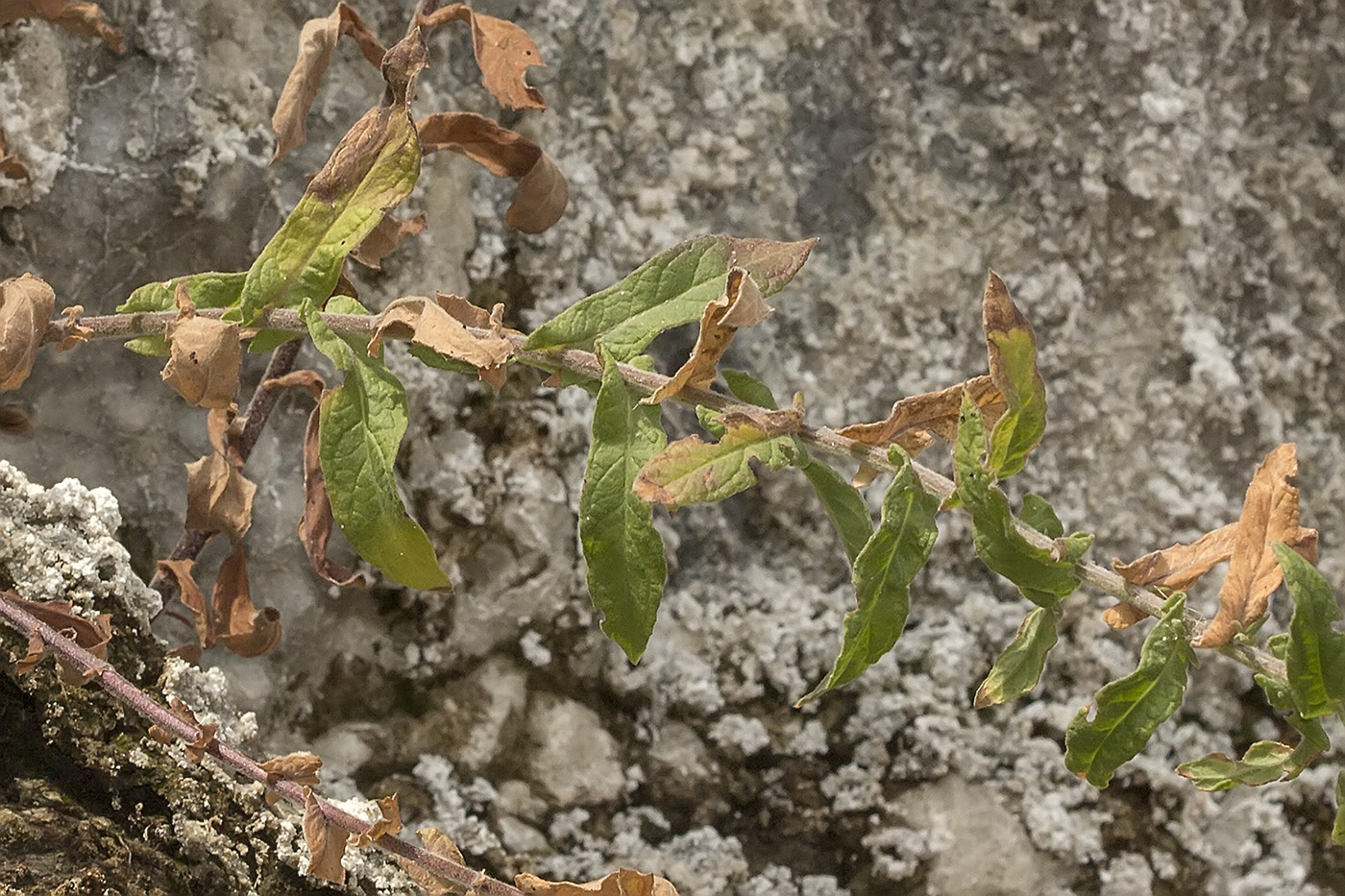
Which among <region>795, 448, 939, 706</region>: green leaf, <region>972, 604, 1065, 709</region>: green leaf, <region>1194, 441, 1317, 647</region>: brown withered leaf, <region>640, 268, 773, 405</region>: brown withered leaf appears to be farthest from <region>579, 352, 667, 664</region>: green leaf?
<region>1194, 441, 1317, 647</region>: brown withered leaf

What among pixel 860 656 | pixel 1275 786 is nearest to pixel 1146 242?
pixel 1275 786

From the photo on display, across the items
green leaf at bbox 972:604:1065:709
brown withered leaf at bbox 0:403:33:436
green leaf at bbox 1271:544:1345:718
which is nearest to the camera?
green leaf at bbox 1271:544:1345:718

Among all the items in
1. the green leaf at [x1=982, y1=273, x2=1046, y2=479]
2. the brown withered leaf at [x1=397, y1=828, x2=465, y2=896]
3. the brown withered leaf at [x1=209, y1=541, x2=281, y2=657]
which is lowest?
the brown withered leaf at [x1=209, y1=541, x2=281, y2=657]

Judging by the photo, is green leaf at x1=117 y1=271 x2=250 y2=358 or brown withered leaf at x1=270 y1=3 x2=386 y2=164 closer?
green leaf at x1=117 y1=271 x2=250 y2=358

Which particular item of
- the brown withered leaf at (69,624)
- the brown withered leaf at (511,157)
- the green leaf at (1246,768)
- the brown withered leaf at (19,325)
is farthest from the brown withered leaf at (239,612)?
the green leaf at (1246,768)

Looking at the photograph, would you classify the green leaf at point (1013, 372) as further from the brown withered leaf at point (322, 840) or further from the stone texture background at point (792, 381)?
the stone texture background at point (792, 381)

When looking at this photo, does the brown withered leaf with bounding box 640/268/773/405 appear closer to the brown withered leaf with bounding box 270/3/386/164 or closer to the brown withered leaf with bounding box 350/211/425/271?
the brown withered leaf with bounding box 350/211/425/271
